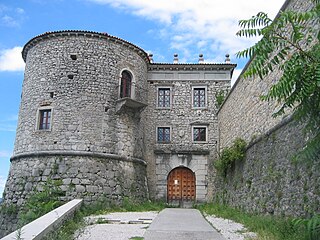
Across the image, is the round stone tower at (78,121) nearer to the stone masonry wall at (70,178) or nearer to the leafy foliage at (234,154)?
the stone masonry wall at (70,178)

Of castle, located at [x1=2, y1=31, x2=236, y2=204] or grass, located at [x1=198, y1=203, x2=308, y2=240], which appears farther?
castle, located at [x1=2, y1=31, x2=236, y2=204]

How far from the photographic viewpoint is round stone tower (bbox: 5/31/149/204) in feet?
48.5

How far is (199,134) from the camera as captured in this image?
19.3 metres

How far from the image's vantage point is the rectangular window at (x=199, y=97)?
64.5 ft

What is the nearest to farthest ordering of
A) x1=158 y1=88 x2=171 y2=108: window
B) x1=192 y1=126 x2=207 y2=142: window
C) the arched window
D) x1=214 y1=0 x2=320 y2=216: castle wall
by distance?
x1=214 y1=0 x2=320 y2=216: castle wall, the arched window, x1=192 y1=126 x2=207 y2=142: window, x1=158 y1=88 x2=171 y2=108: window

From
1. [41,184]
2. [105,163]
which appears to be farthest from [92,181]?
[41,184]

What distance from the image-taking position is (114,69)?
1650 cm

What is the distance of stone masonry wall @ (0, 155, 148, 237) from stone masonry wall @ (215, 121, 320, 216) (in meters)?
5.50

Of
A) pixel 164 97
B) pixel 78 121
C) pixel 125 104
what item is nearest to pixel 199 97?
pixel 164 97

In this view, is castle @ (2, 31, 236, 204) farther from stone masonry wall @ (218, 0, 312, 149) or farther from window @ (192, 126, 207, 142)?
stone masonry wall @ (218, 0, 312, 149)

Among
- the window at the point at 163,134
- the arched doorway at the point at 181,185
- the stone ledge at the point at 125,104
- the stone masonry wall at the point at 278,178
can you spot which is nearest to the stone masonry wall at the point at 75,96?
the stone ledge at the point at 125,104

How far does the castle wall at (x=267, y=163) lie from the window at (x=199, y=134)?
344 cm

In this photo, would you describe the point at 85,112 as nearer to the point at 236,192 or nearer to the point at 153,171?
the point at 153,171

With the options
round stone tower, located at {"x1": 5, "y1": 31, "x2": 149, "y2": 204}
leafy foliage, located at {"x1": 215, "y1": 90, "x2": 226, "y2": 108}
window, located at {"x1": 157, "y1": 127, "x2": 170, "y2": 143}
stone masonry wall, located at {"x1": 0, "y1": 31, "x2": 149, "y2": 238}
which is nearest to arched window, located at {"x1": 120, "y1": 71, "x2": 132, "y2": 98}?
round stone tower, located at {"x1": 5, "y1": 31, "x2": 149, "y2": 204}
